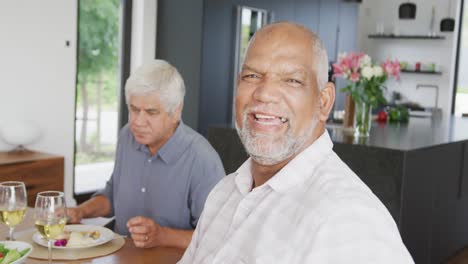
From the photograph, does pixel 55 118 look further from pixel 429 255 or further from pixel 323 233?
pixel 323 233

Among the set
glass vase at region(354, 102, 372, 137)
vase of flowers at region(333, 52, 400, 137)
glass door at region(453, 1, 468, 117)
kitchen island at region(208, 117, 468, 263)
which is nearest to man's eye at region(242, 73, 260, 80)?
kitchen island at region(208, 117, 468, 263)

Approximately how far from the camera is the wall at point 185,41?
539 centimetres

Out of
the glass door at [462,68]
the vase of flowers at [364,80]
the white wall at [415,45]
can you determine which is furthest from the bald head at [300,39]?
the glass door at [462,68]

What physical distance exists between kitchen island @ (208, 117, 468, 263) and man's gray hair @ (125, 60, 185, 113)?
155 cm

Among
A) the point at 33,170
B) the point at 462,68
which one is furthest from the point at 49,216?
the point at 462,68

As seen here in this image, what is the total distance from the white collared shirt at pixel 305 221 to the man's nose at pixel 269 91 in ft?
0.45

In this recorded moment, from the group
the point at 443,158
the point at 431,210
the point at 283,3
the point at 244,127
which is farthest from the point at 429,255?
the point at 283,3

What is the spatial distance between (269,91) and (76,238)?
872 millimetres

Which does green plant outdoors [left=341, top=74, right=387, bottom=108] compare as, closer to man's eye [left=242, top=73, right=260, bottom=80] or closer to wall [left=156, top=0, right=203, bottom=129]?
wall [left=156, top=0, right=203, bottom=129]

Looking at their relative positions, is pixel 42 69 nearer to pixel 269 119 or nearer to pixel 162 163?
pixel 162 163

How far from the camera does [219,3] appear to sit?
546 cm

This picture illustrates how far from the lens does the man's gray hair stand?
7.26 ft

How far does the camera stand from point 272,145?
1.34 m

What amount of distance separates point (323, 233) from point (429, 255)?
299cm
